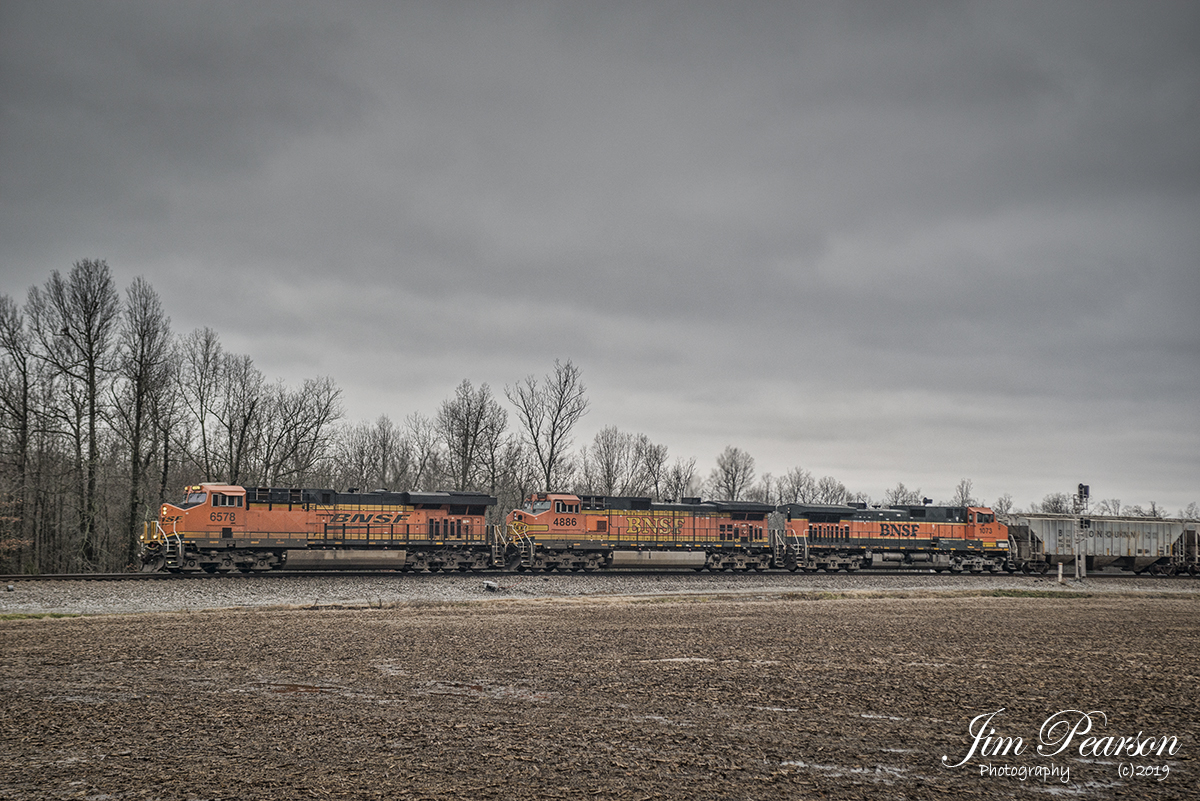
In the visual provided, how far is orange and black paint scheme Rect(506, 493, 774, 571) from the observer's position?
130 feet

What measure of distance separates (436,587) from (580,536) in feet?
37.5

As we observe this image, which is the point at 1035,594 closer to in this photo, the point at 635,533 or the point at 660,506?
the point at 660,506

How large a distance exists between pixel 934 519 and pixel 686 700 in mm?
39457

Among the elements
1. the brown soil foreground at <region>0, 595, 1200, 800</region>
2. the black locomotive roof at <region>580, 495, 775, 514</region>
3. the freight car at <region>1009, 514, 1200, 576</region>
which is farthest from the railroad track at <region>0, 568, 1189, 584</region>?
the brown soil foreground at <region>0, 595, 1200, 800</region>

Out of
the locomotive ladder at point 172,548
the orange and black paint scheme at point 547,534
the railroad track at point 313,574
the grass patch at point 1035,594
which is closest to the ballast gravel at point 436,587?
the railroad track at point 313,574

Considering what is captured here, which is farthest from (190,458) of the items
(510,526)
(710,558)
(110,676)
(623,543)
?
(110,676)

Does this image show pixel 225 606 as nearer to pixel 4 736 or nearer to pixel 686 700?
pixel 4 736

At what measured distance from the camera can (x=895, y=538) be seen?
149 ft

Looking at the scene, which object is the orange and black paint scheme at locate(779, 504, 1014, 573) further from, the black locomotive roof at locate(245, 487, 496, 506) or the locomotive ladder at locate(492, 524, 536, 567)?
the black locomotive roof at locate(245, 487, 496, 506)

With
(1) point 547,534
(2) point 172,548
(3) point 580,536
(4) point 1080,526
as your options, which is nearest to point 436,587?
(1) point 547,534

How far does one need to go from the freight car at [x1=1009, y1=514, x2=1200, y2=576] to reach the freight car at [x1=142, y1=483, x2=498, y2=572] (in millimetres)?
32874

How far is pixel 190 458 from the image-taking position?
54188 mm

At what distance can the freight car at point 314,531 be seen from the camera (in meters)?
33.9

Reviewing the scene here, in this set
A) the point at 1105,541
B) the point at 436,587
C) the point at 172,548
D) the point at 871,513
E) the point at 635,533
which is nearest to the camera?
the point at 436,587
